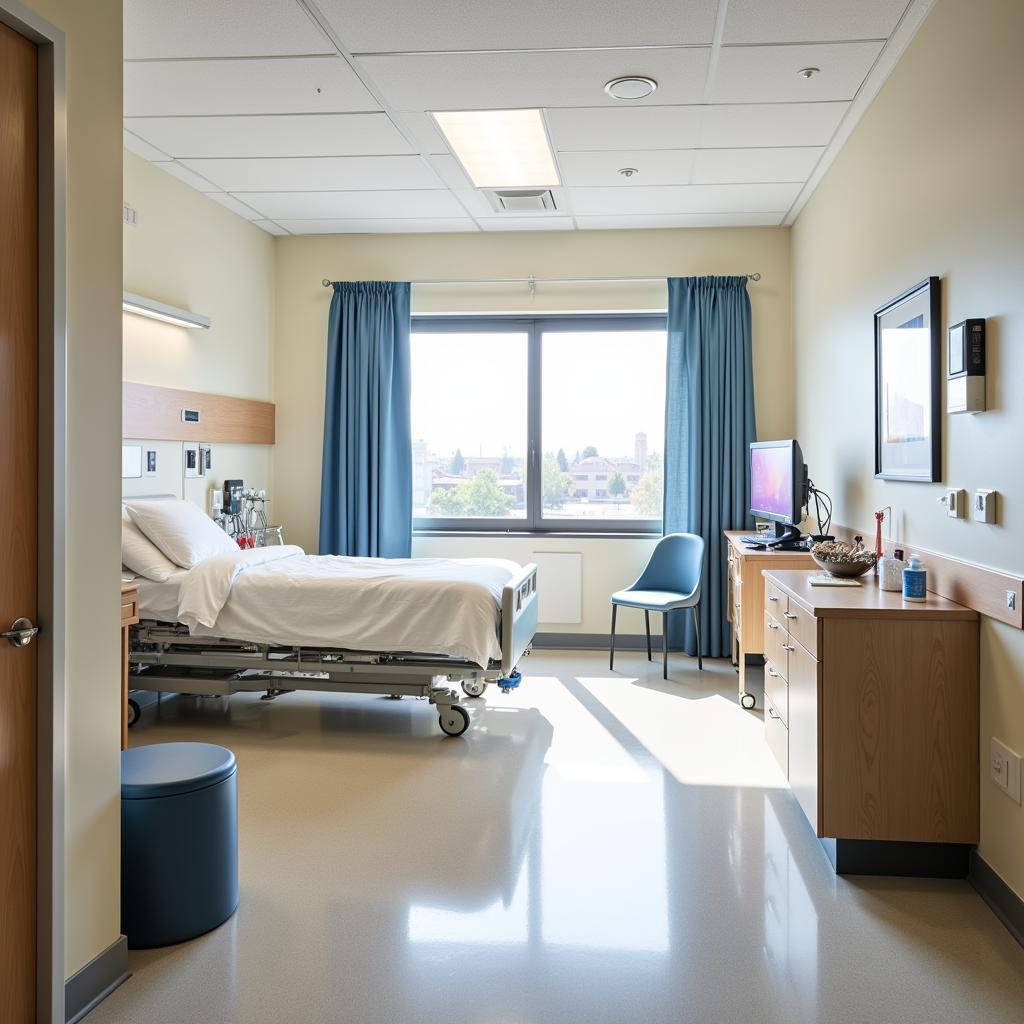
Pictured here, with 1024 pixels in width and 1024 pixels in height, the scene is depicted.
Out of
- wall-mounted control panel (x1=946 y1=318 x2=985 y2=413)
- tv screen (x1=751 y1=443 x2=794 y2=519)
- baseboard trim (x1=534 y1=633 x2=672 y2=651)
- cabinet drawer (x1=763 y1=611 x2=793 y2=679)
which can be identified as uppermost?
wall-mounted control panel (x1=946 y1=318 x2=985 y2=413)

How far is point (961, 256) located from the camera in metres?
2.97

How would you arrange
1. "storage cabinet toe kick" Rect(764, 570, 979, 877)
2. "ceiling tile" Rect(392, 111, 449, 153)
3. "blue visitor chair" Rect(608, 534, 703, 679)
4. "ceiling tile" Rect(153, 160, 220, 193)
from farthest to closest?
1. "blue visitor chair" Rect(608, 534, 703, 679)
2. "ceiling tile" Rect(153, 160, 220, 193)
3. "ceiling tile" Rect(392, 111, 449, 153)
4. "storage cabinet toe kick" Rect(764, 570, 979, 877)

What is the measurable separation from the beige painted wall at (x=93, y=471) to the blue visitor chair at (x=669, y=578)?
3.72 meters

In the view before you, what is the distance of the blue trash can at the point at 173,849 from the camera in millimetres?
2414

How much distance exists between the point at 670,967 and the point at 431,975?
2.02 ft

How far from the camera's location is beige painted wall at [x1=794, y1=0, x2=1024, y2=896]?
8.45 feet

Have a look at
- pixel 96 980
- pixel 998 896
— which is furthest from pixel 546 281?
pixel 96 980

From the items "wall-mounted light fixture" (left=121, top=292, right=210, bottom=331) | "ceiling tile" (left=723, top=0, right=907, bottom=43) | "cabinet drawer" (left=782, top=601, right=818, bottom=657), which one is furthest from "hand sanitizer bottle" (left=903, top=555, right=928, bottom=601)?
"wall-mounted light fixture" (left=121, top=292, right=210, bottom=331)

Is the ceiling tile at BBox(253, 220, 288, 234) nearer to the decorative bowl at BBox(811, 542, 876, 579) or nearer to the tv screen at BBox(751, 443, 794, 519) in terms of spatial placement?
the tv screen at BBox(751, 443, 794, 519)

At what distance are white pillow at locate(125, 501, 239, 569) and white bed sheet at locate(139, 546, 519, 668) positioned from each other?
11cm

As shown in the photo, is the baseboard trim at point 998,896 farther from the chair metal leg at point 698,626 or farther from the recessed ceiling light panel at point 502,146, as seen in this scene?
the recessed ceiling light panel at point 502,146

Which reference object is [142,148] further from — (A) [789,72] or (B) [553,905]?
(B) [553,905]

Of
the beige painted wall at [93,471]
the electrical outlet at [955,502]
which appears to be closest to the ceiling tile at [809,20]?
the electrical outlet at [955,502]

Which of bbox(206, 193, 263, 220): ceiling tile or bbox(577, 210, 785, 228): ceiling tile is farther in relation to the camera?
bbox(577, 210, 785, 228): ceiling tile
